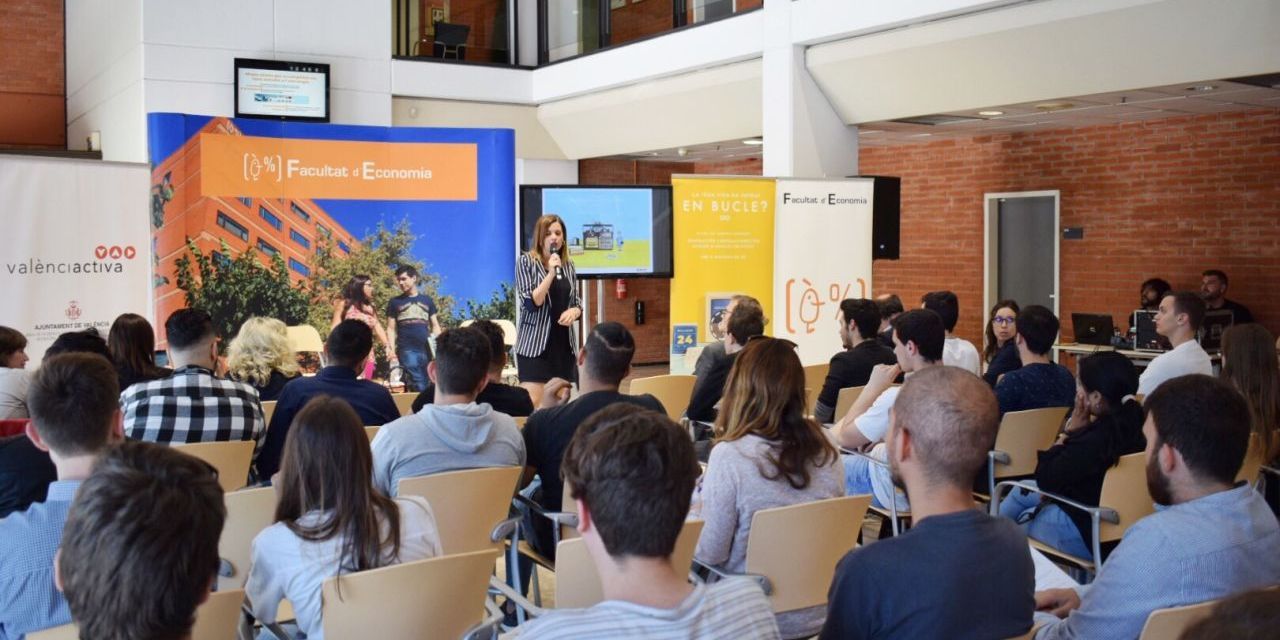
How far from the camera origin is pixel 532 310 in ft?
23.8

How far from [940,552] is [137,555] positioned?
55.1 inches

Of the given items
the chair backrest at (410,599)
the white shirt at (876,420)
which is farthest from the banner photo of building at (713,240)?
the chair backrest at (410,599)

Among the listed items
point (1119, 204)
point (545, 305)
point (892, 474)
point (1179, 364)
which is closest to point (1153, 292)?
point (1119, 204)

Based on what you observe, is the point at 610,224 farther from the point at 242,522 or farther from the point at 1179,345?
the point at 242,522

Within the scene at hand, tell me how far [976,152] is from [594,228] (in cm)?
512

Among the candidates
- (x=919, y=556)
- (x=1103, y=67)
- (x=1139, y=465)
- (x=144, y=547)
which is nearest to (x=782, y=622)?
(x=919, y=556)

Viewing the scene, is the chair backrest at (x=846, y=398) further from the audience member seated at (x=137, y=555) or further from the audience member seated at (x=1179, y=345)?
the audience member seated at (x=137, y=555)

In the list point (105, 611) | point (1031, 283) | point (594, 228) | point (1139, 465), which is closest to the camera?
point (105, 611)

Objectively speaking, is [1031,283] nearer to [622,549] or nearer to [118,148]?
[118,148]

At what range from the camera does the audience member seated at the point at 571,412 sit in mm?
4098

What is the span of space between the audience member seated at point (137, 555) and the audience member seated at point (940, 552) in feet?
3.79

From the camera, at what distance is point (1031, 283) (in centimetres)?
1133

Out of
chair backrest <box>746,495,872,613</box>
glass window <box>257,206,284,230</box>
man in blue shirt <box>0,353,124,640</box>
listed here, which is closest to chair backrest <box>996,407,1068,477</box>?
chair backrest <box>746,495,872,613</box>

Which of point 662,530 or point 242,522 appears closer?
point 662,530
